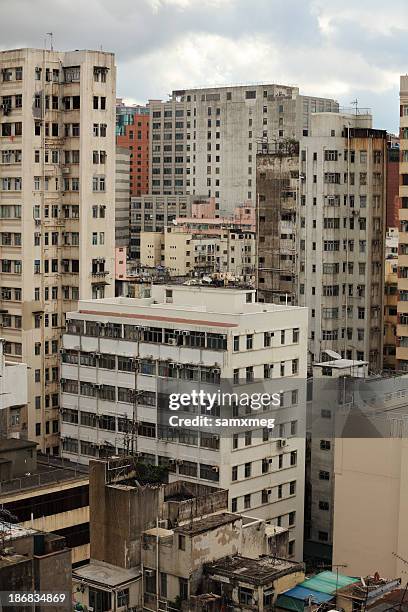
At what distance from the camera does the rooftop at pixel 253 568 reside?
32469 millimetres

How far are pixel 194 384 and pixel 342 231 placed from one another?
90.0 feet

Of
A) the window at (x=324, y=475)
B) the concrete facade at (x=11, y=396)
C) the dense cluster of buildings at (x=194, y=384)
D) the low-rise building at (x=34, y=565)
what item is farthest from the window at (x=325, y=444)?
the low-rise building at (x=34, y=565)

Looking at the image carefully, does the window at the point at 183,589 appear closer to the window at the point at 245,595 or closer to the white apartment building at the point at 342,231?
the window at the point at 245,595

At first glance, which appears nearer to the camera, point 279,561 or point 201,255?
point 279,561

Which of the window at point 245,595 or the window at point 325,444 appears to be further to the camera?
the window at point 325,444

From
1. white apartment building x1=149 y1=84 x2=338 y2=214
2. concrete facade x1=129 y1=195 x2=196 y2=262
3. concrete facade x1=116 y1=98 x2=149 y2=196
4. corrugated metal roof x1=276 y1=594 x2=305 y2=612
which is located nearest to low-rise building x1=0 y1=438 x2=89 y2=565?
corrugated metal roof x1=276 y1=594 x2=305 y2=612

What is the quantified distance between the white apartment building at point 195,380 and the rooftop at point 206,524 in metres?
9.91

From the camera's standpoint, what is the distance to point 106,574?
3375cm

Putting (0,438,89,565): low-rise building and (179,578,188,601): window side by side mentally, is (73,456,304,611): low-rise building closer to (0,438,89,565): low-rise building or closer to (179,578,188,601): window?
(179,578,188,601): window

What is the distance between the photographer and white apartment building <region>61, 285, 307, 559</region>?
148 feet

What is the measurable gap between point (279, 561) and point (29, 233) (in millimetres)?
25473

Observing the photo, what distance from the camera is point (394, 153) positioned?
10656 cm

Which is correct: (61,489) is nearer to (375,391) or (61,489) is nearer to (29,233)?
(375,391)

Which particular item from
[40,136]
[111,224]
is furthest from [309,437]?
[40,136]
